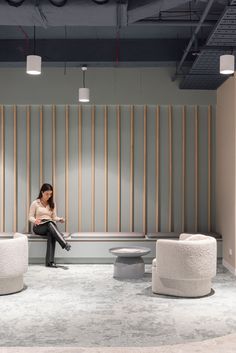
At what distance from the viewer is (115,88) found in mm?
8375

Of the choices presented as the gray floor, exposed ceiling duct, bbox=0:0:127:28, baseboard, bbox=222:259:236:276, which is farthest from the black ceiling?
the gray floor

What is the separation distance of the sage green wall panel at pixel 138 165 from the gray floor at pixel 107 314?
5.90ft

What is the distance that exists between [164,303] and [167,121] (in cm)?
383

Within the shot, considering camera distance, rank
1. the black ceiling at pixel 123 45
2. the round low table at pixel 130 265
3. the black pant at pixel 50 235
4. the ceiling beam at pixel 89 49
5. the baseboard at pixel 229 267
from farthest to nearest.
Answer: the black pant at pixel 50 235
the ceiling beam at pixel 89 49
the baseboard at pixel 229 267
the round low table at pixel 130 265
the black ceiling at pixel 123 45

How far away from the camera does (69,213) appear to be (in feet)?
27.6

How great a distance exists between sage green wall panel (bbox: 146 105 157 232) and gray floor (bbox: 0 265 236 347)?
5.91ft

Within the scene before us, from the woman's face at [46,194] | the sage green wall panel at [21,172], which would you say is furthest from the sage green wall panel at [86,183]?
the sage green wall panel at [21,172]

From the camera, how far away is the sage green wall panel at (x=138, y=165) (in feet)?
27.5

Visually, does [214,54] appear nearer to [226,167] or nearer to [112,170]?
[226,167]

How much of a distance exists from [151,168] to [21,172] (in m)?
2.20

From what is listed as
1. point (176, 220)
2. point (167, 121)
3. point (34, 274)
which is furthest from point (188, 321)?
point (167, 121)

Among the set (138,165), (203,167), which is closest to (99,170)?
(138,165)

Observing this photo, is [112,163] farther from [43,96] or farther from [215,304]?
[215,304]

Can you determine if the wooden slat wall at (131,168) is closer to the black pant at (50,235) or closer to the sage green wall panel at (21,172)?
the sage green wall panel at (21,172)
